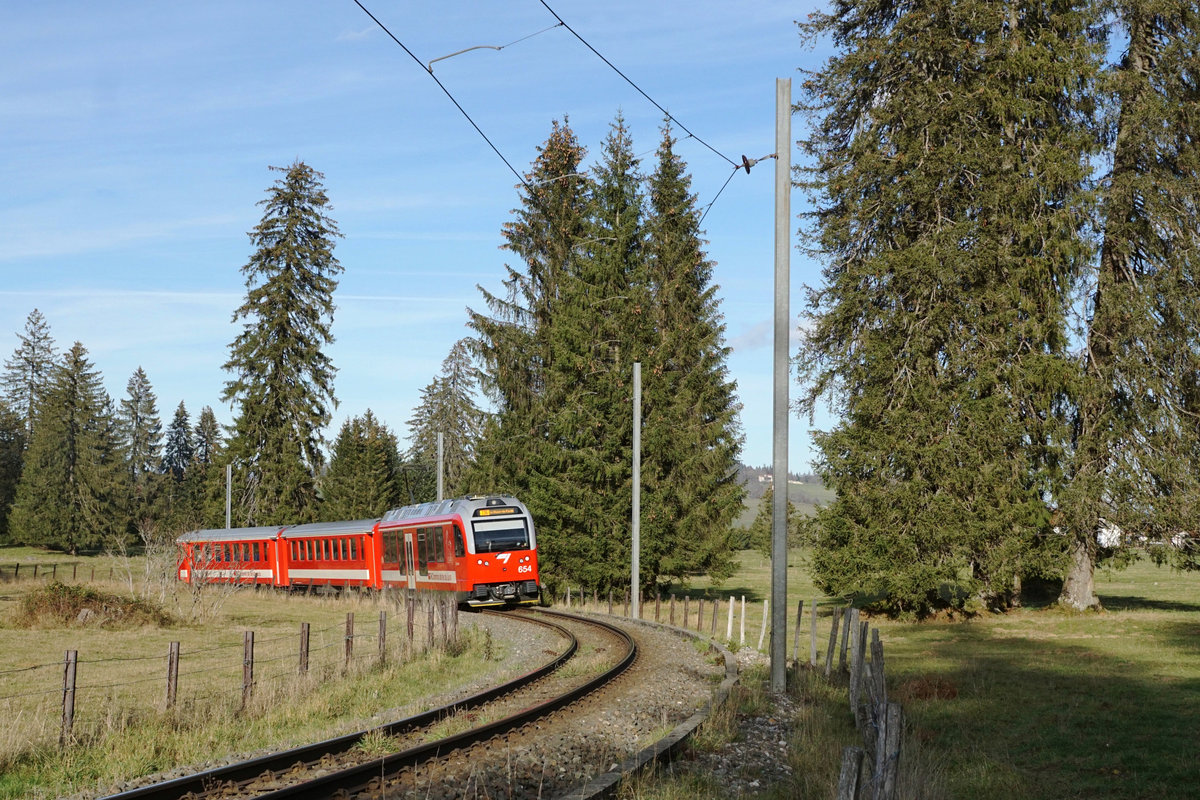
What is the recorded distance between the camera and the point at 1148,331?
86.8ft

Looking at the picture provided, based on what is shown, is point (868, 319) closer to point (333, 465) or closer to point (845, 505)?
point (845, 505)

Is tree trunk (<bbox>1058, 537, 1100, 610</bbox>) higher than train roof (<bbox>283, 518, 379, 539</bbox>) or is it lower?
lower

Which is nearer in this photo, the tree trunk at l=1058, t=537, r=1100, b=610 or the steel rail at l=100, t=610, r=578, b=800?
the steel rail at l=100, t=610, r=578, b=800

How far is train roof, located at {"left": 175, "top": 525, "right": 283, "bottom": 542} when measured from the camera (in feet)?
138

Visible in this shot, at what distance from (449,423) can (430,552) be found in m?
60.4

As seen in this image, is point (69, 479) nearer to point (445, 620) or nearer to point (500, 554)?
point (500, 554)

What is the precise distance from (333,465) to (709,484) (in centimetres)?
5430

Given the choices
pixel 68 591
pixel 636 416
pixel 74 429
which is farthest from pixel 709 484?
pixel 74 429

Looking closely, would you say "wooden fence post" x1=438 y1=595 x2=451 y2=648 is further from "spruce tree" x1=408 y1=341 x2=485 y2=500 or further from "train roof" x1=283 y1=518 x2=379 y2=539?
"spruce tree" x1=408 y1=341 x2=485 y2=500

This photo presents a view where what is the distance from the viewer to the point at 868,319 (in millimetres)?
29344

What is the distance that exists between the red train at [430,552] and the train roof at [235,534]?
1148mm

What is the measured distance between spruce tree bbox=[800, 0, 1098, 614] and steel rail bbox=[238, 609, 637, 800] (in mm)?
16517

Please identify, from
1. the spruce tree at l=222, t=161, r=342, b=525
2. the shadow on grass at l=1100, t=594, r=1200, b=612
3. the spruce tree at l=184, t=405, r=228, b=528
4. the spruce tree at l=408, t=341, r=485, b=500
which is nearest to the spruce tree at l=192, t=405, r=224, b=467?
the spruce tree at l=184, t=405, r=228, b=528

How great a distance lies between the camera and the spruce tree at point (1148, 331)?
26688 millimetres
